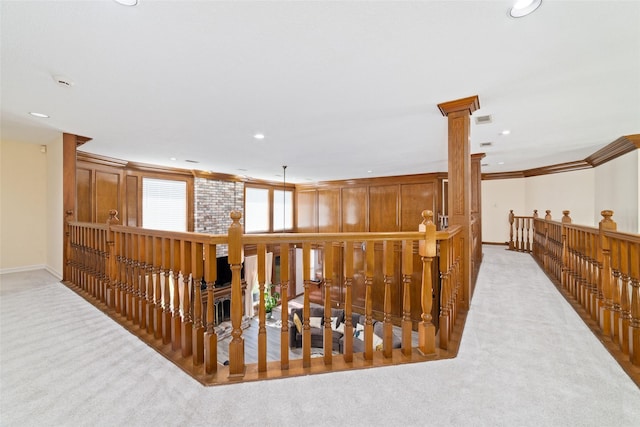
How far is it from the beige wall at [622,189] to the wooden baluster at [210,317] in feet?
19.7

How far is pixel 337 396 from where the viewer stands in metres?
1.35

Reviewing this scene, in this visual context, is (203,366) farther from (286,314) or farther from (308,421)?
(308,421)

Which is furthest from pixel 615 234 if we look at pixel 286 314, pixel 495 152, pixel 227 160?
pixel 227 160

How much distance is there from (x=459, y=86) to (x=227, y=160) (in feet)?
14.7

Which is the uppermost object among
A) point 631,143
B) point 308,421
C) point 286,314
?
point 631,143

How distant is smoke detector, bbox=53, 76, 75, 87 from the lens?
204 centimetres

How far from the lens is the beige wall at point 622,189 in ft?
13.5

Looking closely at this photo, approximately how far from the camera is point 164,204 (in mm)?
6324

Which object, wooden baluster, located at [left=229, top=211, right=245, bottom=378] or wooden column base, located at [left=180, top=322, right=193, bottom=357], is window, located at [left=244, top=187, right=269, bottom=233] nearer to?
wooden column base, located at [left=180, top=322, right=193, bottom=357]

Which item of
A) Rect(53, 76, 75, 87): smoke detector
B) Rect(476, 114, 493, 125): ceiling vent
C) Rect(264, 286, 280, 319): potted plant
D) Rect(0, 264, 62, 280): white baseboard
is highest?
Rect(53, 76, 75, 87): smoke detector

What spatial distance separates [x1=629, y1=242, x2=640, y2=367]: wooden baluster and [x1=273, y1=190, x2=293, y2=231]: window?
825 centimetres

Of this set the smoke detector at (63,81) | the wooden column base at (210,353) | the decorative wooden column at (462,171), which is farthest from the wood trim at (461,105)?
the smoke detector at (63,81)

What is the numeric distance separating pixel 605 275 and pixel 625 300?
29 centimetres

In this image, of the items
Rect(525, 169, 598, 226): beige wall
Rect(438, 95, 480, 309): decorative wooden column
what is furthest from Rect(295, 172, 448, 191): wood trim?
Rect(438, 95, 480, 309): decorative wooden column
